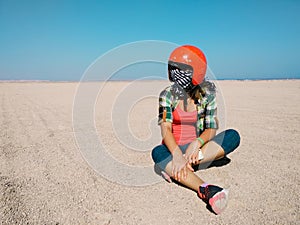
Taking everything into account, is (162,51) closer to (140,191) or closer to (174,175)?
(174,175)

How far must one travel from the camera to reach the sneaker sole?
6.59 feet

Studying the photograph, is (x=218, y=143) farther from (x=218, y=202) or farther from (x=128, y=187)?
(x=128, y=187)

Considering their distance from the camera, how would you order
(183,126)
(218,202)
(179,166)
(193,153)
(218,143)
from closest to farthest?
(218,202)
(179,166)
(193,153)
(218,143)
(183,126)

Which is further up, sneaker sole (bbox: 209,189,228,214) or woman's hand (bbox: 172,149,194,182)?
woman's hand (bbox: 172,149,194,182)

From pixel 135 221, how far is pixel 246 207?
982 millimetres

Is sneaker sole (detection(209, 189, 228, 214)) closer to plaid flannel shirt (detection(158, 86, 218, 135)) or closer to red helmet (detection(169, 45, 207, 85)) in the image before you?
plaid flannel shirt (detection(158, 86, 218, 135))

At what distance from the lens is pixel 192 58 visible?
239cm

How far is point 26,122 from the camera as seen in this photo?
5730mm

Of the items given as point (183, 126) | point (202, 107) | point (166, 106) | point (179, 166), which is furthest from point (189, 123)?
point (179, 166)

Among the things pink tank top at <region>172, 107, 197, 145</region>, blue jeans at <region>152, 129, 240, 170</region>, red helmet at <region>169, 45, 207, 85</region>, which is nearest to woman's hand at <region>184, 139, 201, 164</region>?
blue jeans at <region>152, 129, 240, 170</region>

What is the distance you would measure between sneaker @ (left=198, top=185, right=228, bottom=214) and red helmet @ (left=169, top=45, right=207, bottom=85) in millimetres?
1119

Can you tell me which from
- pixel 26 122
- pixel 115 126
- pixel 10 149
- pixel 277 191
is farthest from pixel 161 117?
pixel 26 122

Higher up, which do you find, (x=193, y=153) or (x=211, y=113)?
(x=211, y=113)

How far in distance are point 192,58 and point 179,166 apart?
1.07 m
